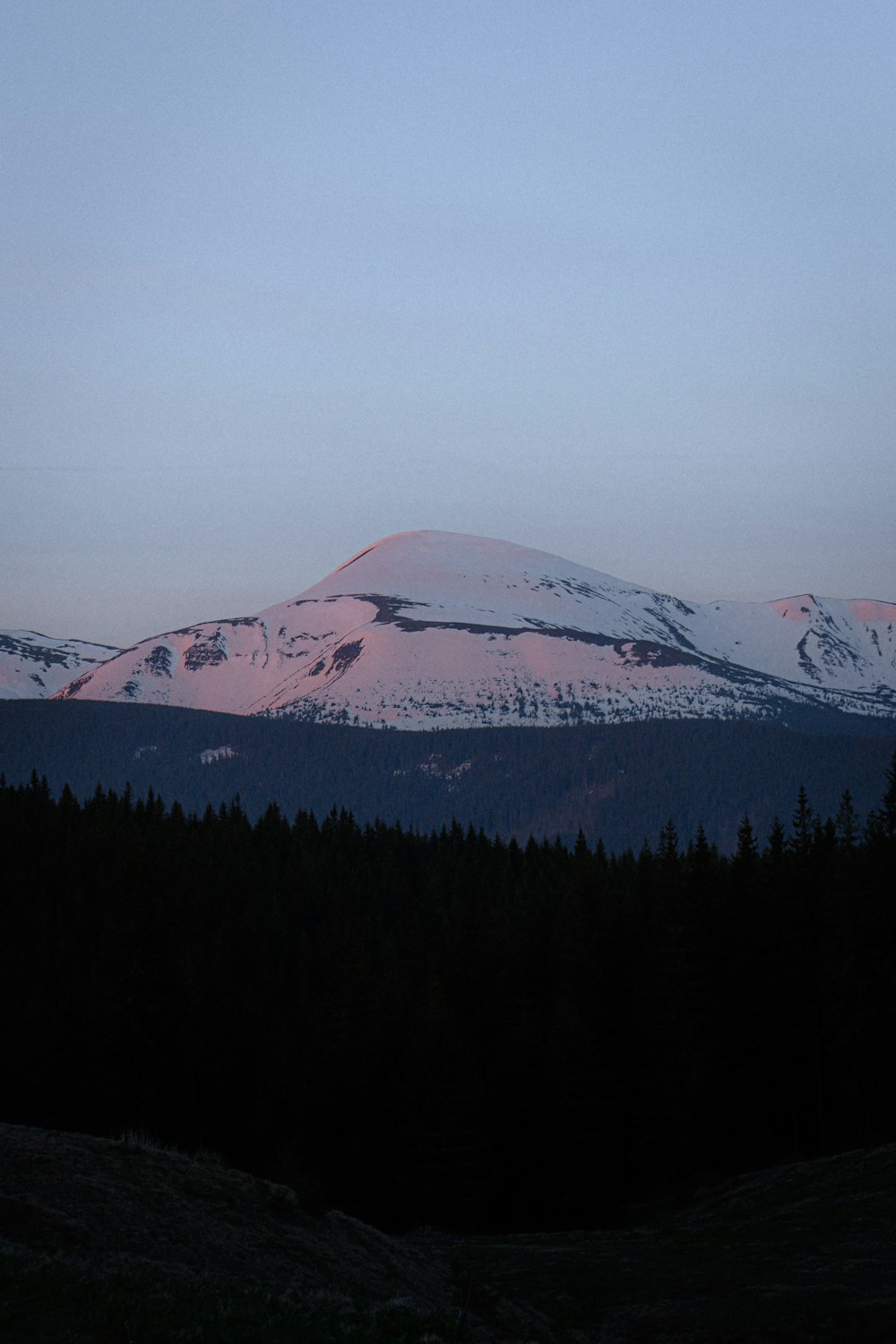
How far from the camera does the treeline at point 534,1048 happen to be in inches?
2138

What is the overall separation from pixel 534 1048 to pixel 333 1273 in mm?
36012

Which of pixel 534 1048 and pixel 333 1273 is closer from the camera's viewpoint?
pixel 333 1273

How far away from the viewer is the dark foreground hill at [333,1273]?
17.7m

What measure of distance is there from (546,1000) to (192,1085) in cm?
1958

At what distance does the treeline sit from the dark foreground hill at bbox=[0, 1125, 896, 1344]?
61.0ft

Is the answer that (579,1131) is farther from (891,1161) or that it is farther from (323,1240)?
(323,1240)

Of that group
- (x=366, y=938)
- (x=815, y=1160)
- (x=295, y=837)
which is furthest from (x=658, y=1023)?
(x=295, y=837)

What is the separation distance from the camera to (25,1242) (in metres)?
21.2

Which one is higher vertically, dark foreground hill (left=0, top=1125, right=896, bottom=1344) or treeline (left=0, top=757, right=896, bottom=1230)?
dark foreground hill (left=0, top=1125, right=896, bottom=1344)

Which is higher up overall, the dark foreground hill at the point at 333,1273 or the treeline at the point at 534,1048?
the dark foreground hill at the point at 333,1273

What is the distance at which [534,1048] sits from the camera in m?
59.2

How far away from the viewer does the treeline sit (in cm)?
5431

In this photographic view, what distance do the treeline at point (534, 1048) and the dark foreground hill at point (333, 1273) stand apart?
61.0ft

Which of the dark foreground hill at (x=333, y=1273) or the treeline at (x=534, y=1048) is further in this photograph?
the treeline at (x=534, y=1048)
